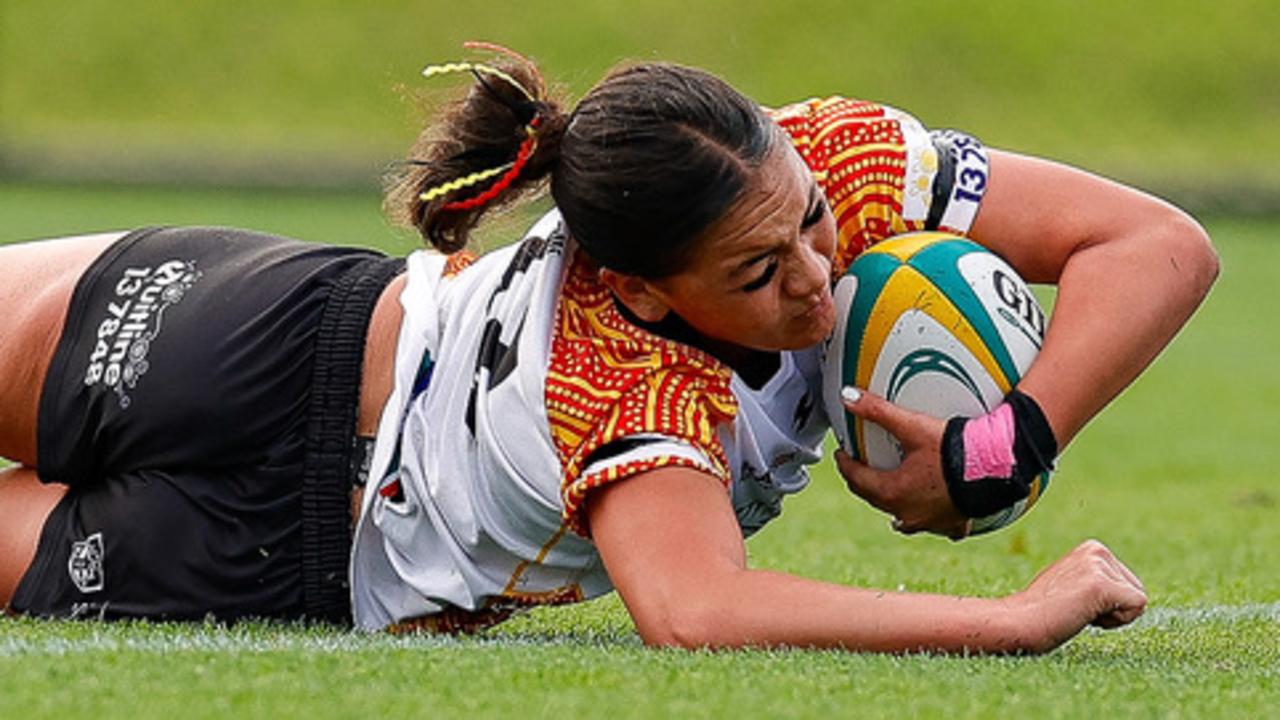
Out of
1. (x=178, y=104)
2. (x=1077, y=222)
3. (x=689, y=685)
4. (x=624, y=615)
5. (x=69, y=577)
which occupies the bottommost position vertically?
(x=178, y=104)

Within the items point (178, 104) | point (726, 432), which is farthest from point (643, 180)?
point (178, 104)

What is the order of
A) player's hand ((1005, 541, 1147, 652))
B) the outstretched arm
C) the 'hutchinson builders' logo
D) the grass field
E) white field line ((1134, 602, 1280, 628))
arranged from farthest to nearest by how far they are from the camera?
white field line ((1134, 602, 1280, 628)) → the 'hutchinson builders' logo → the outstretched arm → player's hand ((1005, 541, 1147, 652)) → the grass field

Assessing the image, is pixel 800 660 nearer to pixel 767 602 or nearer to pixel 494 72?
pixel 767 602

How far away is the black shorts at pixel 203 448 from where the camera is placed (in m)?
4.57

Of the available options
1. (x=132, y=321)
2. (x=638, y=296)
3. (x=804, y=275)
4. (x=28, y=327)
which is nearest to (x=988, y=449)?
(x=804, y=275)

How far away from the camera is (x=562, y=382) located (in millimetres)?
4133

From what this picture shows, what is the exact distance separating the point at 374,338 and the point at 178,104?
1094 inches

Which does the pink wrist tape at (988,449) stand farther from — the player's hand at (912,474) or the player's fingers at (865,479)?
the player's fingers at (865,479)

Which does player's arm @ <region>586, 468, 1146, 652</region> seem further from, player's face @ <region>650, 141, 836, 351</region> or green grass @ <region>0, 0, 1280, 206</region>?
green grass @ <region>0, 0, 1280, 206</region>

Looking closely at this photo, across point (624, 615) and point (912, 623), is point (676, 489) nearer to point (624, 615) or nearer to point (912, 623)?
point (912, 623)

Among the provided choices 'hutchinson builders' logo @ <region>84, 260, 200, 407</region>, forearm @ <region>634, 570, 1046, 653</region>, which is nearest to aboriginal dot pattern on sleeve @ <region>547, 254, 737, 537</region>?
forearm @ <region>634, 570, 1046, 653</region>

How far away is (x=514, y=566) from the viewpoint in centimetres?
439

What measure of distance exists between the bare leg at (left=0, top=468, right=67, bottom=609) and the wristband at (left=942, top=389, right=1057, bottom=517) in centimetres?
181

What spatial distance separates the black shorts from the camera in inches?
180
